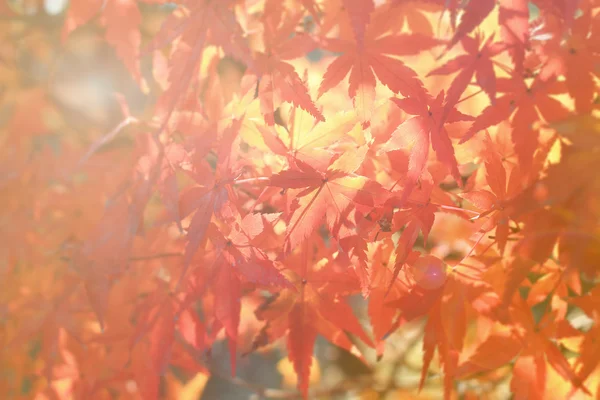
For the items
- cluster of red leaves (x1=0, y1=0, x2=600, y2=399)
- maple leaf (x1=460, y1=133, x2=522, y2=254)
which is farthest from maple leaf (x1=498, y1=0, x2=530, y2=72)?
maple leaf (x1=460, y1=133, x2=522, y2=254)

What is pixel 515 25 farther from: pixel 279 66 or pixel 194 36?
pixel 194 36

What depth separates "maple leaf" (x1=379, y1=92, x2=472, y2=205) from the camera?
57 cm

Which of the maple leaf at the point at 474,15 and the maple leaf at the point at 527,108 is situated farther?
the maple leaf at the point at 527,108

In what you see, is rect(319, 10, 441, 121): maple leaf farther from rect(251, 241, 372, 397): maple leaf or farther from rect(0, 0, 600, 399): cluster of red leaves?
rect(251, 241, 372, 397): maple leaf

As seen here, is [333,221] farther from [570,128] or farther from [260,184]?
[570,128]

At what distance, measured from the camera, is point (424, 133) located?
58 centimetres

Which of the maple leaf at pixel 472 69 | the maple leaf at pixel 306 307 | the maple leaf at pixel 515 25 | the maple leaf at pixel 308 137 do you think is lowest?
the maple leaf at pixel 306 307

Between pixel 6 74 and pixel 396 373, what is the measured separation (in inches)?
66.2

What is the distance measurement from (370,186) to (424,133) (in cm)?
10

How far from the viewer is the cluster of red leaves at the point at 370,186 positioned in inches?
22.4

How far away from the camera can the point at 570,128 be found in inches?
20.0

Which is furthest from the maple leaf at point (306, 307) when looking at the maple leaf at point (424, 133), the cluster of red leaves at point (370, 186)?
the maple leaf at point (424, 133)

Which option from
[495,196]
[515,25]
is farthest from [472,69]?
[495,196]

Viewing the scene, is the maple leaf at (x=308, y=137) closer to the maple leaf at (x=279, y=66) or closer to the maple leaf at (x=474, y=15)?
the maple leaf at (x=279, y=66)
